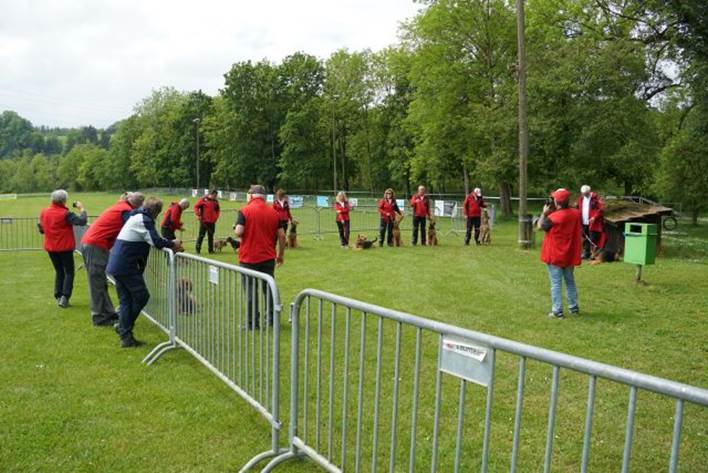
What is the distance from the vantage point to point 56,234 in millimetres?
9000

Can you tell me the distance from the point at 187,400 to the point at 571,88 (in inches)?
897

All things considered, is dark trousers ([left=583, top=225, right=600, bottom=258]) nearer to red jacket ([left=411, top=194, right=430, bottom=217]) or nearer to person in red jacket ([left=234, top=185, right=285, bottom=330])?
red jacket ([left=411, top=194, right=430, bottom=217])

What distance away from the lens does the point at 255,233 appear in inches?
301

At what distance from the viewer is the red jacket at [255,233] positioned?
25.0 ft

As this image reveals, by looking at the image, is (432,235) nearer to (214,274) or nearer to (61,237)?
(61,237)

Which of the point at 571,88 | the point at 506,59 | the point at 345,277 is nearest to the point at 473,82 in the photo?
the point at 506,59

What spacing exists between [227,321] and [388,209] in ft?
43.4

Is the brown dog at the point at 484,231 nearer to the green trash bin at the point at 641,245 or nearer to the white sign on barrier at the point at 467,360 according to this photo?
the green trash bin at the point at 641,245

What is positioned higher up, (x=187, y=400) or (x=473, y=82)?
(x=473, y=82)

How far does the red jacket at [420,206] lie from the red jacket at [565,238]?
9.86 metres

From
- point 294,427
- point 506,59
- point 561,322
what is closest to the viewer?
point 294,427

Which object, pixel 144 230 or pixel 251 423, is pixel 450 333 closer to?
pixel 251 423

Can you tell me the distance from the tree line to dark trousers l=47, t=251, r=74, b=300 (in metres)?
12.1

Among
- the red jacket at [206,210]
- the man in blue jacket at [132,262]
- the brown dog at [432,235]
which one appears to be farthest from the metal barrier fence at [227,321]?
the brown dog at [432,235]
